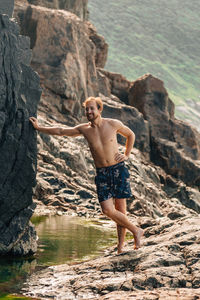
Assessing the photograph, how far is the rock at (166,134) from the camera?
27078 millimetres

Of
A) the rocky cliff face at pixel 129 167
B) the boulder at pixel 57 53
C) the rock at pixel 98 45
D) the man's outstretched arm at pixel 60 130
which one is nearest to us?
the rocky cliff face at pixel 129 167

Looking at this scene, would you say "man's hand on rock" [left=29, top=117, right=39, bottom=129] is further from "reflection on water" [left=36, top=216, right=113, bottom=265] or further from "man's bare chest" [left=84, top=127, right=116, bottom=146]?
"reflection on water" [left=36, top=216, right=113, bottom=265]

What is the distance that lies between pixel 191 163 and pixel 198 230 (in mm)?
21388

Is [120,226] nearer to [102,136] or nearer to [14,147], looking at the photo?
[102,136]

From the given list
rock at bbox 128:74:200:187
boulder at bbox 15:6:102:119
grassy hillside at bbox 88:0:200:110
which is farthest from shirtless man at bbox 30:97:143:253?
grassy hillside at bbox 88:0:200:110

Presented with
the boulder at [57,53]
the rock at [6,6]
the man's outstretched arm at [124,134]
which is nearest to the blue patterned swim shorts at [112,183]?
the man's outstretched arm at [124,134]

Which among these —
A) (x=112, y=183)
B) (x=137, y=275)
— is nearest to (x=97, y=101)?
(x=112, y=183)

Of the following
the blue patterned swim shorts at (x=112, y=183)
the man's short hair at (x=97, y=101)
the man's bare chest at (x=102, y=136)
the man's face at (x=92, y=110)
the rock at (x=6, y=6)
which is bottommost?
the blue patterned swim shorts at (x=112, y=183)

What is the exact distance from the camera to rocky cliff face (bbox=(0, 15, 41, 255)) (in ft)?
21.7

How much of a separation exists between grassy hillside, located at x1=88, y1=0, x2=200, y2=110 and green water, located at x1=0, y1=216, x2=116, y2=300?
235ft

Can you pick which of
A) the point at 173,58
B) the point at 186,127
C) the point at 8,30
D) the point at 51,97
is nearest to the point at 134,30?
the point at 173,58

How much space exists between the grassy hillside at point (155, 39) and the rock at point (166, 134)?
168ft

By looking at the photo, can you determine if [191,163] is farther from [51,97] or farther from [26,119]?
[26,119]

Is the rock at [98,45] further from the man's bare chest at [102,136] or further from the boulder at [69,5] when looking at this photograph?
the man's bare chest at [102,136]
